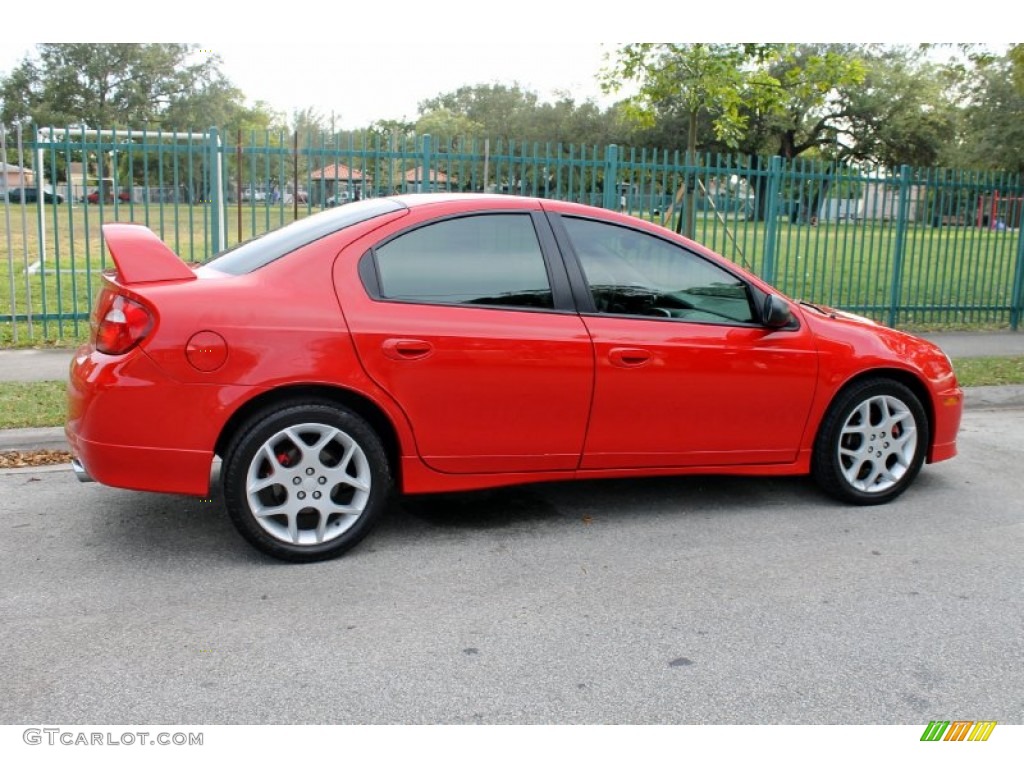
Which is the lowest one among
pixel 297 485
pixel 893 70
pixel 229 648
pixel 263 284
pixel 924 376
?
pixel 229 648

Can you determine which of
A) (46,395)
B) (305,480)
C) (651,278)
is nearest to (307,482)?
(305,480)

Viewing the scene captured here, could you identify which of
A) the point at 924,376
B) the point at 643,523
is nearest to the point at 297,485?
the point at 643,523

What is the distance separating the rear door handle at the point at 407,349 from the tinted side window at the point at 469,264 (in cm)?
22

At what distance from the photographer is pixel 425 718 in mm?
3045

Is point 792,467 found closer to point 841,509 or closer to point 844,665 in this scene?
→ point 841,509

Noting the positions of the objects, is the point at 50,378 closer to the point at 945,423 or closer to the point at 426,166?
the point at 426,166

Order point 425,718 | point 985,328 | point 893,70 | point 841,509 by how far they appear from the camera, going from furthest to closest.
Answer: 1. point 893,70
2. point 985,328
3. point 841,509
4. point 425,718

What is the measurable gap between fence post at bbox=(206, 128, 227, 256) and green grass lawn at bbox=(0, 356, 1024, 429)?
2873mm

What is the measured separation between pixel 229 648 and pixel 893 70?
171 feet

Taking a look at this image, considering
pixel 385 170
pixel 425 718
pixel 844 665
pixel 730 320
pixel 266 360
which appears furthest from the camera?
pixel 385 170

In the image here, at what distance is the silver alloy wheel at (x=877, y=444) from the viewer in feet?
17.4

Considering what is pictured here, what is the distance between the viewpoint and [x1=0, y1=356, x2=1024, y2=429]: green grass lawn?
6.38m
